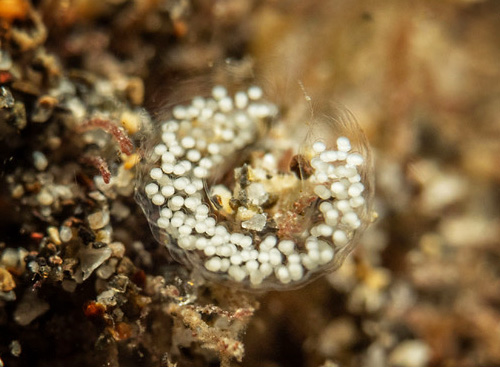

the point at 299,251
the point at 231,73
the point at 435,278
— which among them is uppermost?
the point at 231,73

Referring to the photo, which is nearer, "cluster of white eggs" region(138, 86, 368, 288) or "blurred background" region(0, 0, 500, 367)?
"cluster of white eggs" region(138, 86, 368, 288)

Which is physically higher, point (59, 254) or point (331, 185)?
point (331, 185)

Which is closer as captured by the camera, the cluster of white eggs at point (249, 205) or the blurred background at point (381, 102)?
the cluster of white eggs at point (249, 205)

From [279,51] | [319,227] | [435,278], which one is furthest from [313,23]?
[435,278]

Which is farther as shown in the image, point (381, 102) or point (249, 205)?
point (381, 102)

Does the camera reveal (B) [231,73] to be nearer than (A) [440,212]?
Yes

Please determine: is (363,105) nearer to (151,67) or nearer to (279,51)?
(279,51)

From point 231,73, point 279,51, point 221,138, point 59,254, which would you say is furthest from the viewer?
point 279,51

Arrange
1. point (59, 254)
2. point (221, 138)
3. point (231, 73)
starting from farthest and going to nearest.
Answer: point (231, 73) → point (221, 138) → point (59, 254)
